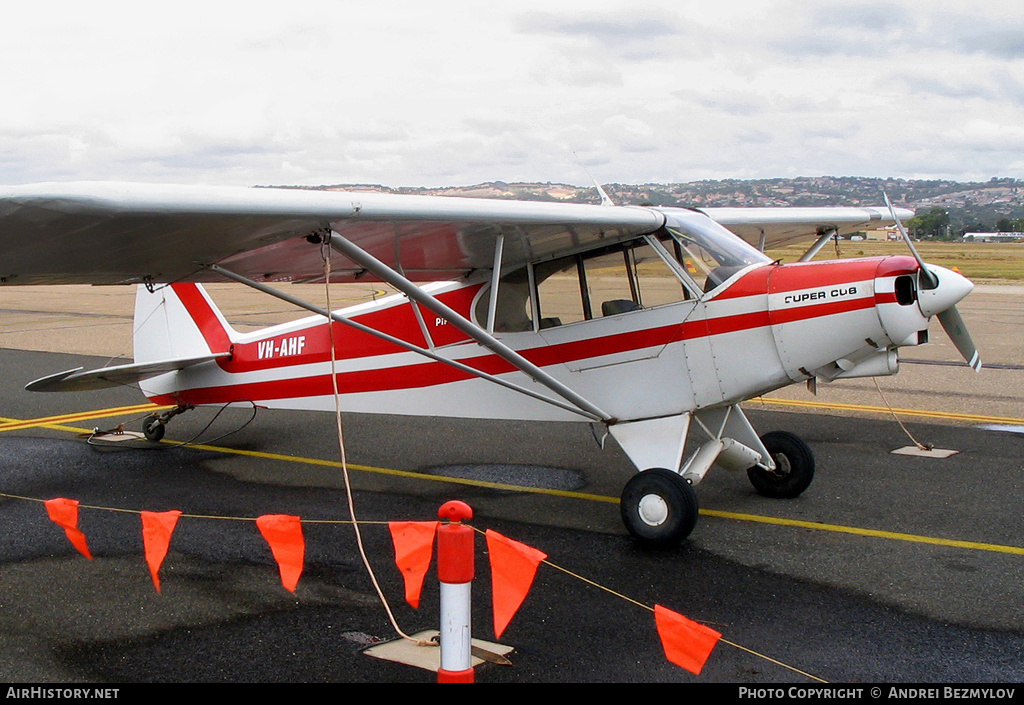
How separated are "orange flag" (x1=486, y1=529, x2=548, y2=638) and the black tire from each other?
145 inches

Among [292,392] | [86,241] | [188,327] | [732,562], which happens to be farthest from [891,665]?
[188,327]

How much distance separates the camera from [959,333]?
20.8ft

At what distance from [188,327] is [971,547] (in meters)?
7.25

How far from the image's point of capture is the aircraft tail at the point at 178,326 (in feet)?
30.2

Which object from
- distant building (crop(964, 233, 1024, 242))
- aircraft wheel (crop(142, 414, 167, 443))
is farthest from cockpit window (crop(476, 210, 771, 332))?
distant building (crop(964, 233, 1024, 242))

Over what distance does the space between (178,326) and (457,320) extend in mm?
4733

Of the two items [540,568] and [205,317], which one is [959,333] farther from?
[205,317]

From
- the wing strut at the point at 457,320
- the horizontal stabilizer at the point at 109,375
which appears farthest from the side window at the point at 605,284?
the horizontal stabilizer at the point at 109,375

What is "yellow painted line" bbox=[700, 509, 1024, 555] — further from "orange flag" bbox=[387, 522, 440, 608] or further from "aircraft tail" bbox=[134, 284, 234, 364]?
"aircraft tail" bbox=[134, 284, 234, 364]

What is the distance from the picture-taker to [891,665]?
4.15 m

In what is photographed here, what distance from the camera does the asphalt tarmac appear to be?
4.25 m

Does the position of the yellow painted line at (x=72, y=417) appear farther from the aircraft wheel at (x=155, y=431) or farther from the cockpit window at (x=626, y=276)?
the cockpit window at (x=626, y=276)

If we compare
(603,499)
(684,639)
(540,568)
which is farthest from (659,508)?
(684,639)

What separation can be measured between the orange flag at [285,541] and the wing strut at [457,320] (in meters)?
1.47
